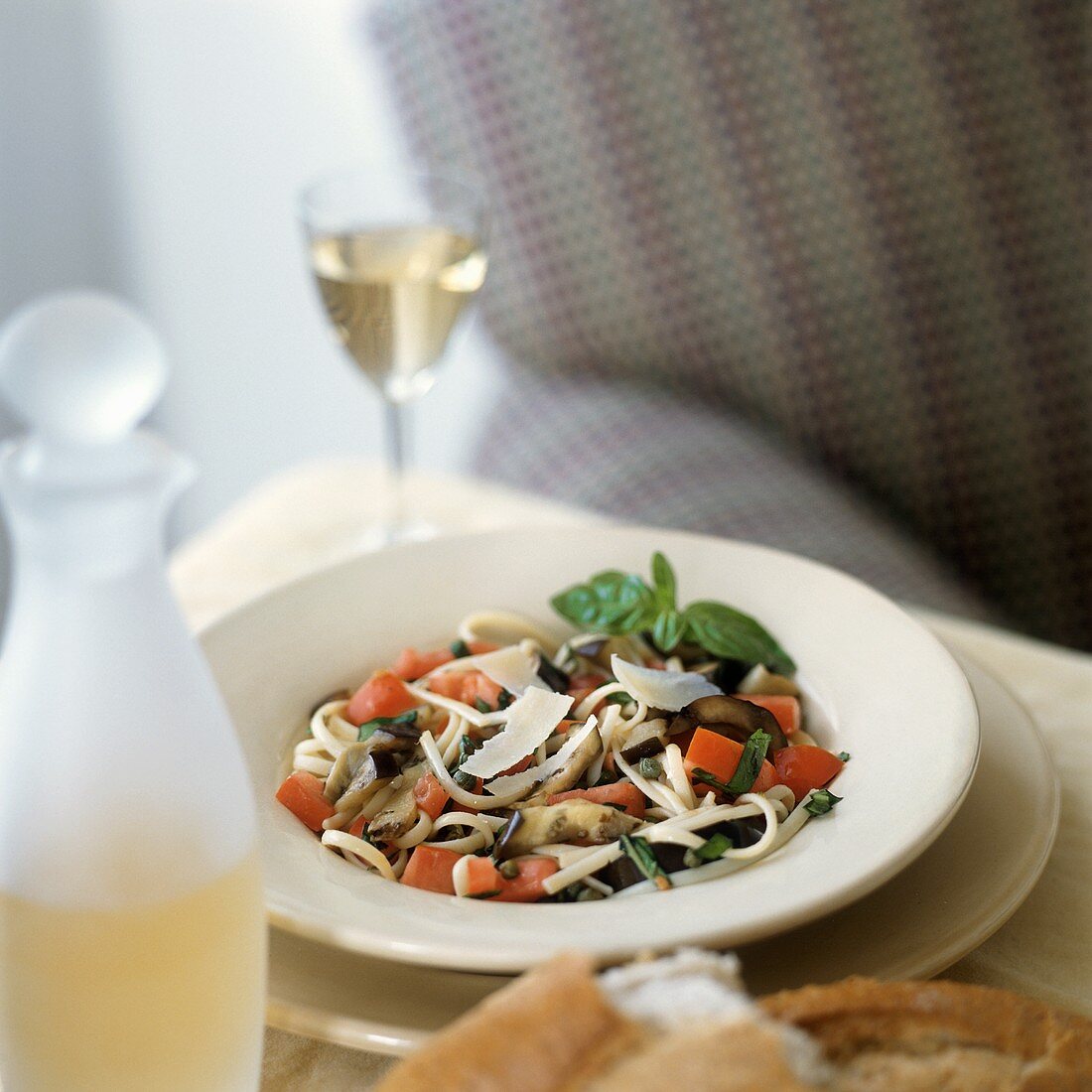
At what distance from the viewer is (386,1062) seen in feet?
2.38

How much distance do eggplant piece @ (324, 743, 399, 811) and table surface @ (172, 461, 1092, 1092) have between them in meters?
0.16

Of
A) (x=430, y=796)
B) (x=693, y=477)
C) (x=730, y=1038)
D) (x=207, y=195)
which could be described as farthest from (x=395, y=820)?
(x=207, y=195)

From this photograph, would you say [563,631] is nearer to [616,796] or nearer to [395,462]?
[616,796]

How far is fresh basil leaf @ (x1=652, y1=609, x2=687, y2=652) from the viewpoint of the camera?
988 millimetres

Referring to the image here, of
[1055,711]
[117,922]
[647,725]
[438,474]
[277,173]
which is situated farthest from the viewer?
[277,173]

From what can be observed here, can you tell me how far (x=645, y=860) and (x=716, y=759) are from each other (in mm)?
119

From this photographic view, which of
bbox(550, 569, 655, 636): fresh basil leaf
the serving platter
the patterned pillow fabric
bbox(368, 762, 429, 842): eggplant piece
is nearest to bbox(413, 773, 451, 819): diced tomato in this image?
bbox(368, 762, 429, 842): eggplant piece

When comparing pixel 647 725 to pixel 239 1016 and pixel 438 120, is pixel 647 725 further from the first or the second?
pixel 438 120

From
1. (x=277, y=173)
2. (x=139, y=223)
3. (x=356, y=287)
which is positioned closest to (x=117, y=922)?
(x=356, y=287)

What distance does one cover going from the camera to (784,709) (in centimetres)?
94

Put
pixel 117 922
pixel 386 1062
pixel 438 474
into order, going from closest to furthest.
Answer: pixel 117 922, pixel 386 1062, pixel 438 474

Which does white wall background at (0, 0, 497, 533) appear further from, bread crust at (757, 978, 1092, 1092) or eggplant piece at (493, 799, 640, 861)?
bread crust at (757, 978, 1092, 1092)

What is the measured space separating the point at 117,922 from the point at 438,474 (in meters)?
1.21

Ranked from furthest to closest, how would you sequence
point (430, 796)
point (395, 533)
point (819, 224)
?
point (819, 224) < point (395, 533) < point (430, 796)
